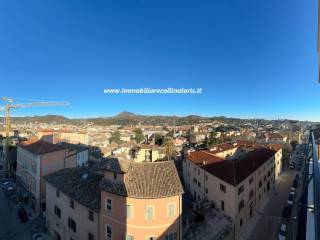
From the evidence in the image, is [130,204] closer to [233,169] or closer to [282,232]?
[233,169]

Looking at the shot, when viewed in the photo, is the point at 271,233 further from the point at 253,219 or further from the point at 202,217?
the point at 202,217

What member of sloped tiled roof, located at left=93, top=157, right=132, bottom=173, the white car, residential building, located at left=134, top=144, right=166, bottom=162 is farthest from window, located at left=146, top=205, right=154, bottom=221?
residential building, located at left=134, top=144, right=166, bottom=162

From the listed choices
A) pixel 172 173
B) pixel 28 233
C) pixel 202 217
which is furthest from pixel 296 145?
pixel 28 233

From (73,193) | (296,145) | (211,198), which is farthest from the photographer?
(296,145)

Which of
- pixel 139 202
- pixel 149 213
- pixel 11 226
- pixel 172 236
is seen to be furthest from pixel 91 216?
pixel 11 226

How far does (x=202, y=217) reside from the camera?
21.8m

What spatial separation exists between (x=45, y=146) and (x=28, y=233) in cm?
1189

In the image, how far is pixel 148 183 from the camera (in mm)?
15633

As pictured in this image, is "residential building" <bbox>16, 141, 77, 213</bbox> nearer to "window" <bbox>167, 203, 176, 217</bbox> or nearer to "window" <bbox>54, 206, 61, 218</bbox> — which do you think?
"window" <bbox>54, 206, 61, 218</bbox>

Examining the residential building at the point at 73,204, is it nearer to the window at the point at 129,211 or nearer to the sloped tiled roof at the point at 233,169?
the window at the point at 129,211

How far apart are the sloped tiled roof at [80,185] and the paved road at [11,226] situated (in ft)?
19.3

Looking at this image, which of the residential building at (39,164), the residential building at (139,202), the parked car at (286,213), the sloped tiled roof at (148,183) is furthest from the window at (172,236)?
the residential building at (39,164)

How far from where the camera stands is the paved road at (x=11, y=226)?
72.5 ft

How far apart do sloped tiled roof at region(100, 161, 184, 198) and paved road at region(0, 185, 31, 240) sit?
43.3ft
